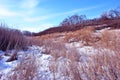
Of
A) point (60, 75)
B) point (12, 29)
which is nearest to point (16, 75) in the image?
point (60, 75)

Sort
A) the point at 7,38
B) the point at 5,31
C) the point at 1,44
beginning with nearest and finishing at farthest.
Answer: the point at 1,44
the point at 7,38
the point at 5,31

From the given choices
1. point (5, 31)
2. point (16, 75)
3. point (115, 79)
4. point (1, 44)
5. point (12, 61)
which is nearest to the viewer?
point (115, 79)

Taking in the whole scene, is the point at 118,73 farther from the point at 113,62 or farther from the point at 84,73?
the point at 84,73

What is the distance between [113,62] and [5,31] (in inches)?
178

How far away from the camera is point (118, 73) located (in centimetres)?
306

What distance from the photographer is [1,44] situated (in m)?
6.01

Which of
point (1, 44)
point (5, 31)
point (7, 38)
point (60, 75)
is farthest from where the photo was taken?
point (5, 31)

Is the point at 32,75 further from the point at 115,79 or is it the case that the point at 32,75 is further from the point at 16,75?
the point at 115,79

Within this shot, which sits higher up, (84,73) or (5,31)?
(5,31)

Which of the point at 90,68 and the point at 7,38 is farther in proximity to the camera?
the point at 7,38

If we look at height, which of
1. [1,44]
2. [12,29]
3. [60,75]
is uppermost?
[12,29]

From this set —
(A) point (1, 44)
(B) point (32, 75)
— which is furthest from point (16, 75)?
(A) point (1, 44)

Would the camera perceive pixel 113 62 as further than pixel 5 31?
No

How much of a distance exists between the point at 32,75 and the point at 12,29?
184 inches
